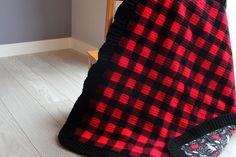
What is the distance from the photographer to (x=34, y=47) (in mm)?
2322

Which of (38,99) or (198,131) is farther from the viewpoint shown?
(38,99)

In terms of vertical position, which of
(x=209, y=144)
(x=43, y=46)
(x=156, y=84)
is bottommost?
(x=43, y=46)

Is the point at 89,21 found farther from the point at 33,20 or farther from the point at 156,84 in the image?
the point at 156,84

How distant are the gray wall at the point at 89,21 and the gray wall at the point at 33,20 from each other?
0.20 ft

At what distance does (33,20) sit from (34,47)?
0.20 m

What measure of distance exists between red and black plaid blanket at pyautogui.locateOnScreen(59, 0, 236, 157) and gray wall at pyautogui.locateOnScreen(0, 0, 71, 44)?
117 centimetres

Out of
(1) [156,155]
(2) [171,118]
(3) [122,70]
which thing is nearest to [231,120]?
(2) [171,118]

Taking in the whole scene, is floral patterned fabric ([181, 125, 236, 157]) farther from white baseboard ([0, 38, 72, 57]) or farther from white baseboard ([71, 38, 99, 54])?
white baseboard ([0, 38, 72, 57])

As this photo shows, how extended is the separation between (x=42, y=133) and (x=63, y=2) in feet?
4.31

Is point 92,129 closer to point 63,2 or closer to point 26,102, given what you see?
point 26,102

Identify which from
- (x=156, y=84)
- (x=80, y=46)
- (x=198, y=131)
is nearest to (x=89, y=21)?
(x=80, y=46)

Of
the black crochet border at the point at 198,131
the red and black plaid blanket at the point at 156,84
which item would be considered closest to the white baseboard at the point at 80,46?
the red and black plaid blanket at the point at 156,84

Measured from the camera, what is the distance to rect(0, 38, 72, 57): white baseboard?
222cm

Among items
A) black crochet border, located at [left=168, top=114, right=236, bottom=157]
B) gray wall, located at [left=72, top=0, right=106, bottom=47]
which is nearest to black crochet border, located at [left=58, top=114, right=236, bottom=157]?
black crochet border, located at [left=168, top=114, right=236, bottom=157]
